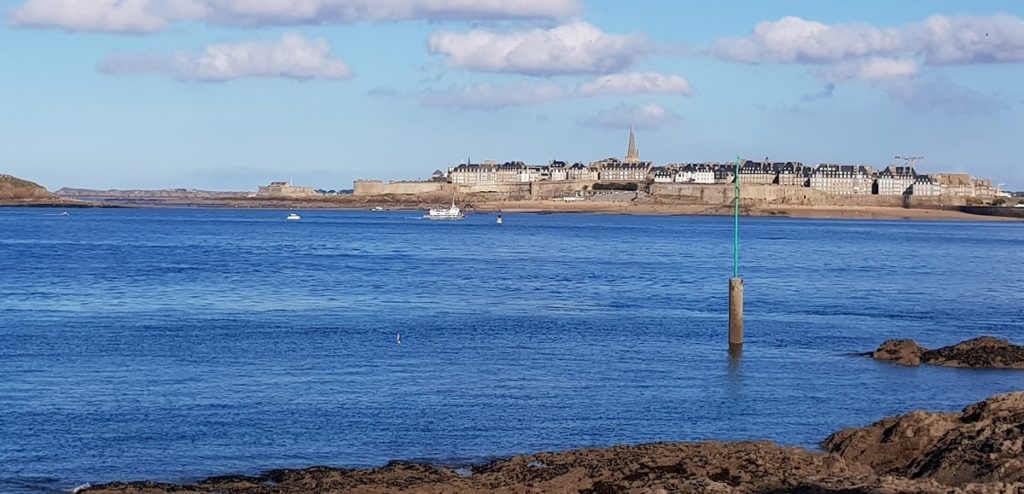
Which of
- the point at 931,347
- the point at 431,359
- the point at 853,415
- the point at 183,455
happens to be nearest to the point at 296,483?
the point at 183,455

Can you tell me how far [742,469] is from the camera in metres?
15.9

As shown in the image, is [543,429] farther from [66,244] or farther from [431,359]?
[66,244]

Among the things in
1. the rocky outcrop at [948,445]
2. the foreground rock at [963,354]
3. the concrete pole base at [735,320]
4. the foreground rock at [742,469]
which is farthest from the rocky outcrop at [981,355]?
the foreground rock at [742,469]

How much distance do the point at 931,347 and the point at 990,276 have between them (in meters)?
30.5

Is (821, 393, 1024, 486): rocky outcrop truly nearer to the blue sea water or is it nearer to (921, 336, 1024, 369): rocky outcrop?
the blue sea water

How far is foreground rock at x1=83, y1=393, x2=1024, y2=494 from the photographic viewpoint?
14.3m

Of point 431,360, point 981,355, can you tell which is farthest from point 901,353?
point 431,360

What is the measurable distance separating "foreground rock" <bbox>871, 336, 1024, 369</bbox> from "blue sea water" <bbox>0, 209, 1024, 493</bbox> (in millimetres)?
824

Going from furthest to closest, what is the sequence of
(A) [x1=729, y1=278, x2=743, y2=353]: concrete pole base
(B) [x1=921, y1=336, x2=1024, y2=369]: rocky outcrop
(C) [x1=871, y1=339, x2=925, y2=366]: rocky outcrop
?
1. (A) [x1=729, y1=278, x2=743, y2=353]: concrete pole base
2. (C) [x1=871, y1=339, x2=925, y2=366]: rocky outcrop
3. (B) [x1=921, y1=336, x2=1024, y2=369]: rocky outcrop

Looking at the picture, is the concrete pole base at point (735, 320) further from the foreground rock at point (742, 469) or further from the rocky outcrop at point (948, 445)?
the foreground rock at point (742, 469)

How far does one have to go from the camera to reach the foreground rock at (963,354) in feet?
92.6

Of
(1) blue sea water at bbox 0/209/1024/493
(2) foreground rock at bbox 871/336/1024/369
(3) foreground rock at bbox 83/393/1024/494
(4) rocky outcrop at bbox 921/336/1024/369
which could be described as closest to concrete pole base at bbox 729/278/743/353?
(1) blue sea water at bbox 0/209/1024/493

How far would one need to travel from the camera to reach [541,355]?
30016mm

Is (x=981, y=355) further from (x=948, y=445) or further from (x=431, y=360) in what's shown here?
(x=948, y=445)
